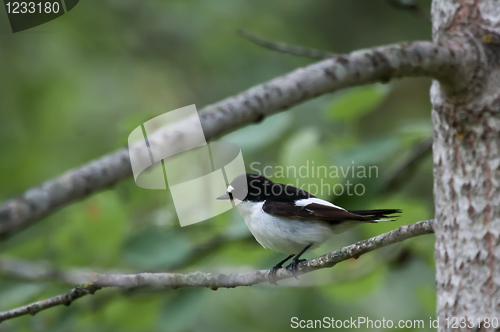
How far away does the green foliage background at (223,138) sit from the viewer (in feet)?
9.95

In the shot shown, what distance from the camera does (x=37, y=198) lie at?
2.76ft

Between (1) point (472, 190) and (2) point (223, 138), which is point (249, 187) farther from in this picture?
(1) point (472, 190)

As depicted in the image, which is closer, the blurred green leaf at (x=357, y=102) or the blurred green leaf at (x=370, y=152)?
the blurred green leaf at (x=370, y=152)

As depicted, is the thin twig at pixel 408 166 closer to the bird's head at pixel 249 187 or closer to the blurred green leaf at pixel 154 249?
the bird's head at pixel 249 187

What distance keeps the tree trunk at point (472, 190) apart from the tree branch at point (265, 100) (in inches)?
2.9

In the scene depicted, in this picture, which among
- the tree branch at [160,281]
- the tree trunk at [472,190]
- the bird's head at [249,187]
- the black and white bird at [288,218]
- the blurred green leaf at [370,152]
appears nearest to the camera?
the tree trunk at [472,190]

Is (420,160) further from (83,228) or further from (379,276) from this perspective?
(83,228)

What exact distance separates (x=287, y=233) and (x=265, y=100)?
1.16 meters

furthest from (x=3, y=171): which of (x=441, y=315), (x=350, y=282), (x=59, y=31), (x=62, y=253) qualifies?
(x=441, y=315)

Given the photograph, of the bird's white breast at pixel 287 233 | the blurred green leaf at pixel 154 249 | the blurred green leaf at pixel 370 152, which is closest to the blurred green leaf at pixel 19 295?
the blurred green leaf at pixel 154 249

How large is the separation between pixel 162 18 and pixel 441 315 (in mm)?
6148

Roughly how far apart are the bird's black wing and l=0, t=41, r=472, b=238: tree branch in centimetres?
62

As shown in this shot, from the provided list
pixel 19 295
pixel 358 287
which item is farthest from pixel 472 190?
pixel 19 295

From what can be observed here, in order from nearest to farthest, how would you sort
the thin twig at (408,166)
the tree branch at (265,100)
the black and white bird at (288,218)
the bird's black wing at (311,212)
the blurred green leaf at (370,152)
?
the tree branch at (265,100) → the bird's black wing at (311,212) → the black and white bird at (288,218) → the blurred green leaf at (370,152) → the thin twig at (408,166)
